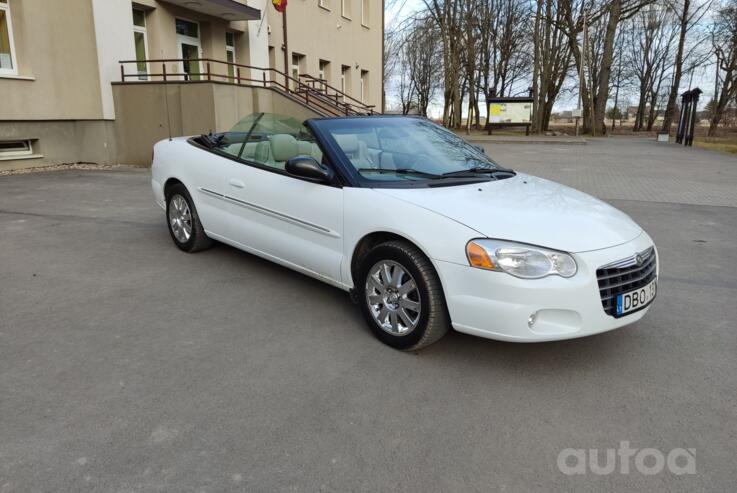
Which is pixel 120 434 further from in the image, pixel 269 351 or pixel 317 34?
pixel 317 34

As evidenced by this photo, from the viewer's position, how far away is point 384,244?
12.1 feet

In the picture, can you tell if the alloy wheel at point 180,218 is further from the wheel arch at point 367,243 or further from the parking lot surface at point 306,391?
the wheel arch at point 367,243

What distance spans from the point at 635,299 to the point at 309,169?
2313mm

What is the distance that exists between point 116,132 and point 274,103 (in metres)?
5.06

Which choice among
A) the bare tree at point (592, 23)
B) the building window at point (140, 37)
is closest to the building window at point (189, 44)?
the building window at point (140, 37)

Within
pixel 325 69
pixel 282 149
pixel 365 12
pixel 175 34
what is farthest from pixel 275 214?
pixel 365 12

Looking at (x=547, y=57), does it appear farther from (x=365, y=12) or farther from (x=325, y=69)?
(x=325, y=69)

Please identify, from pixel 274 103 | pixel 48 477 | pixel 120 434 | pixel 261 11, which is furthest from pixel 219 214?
pixel 261 11

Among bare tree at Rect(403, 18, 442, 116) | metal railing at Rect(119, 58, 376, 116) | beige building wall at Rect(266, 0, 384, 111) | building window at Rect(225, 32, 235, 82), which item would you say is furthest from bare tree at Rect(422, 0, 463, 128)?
building window at Rect(225, 32, 235, 82)

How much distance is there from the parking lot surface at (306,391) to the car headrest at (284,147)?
44.7 inches

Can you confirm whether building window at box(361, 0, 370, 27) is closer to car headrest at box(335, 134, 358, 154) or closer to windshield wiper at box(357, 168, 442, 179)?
car headrest at box(335, 134, 358, 154)

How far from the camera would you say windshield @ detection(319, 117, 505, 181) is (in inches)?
168

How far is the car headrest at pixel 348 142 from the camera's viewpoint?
4358 millimetres

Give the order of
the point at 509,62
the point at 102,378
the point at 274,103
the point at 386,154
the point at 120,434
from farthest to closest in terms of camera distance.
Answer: the point at 509,62 < the point at 274,103 < the point at 386,154 < the point at 102,378 < the point at 120,434
